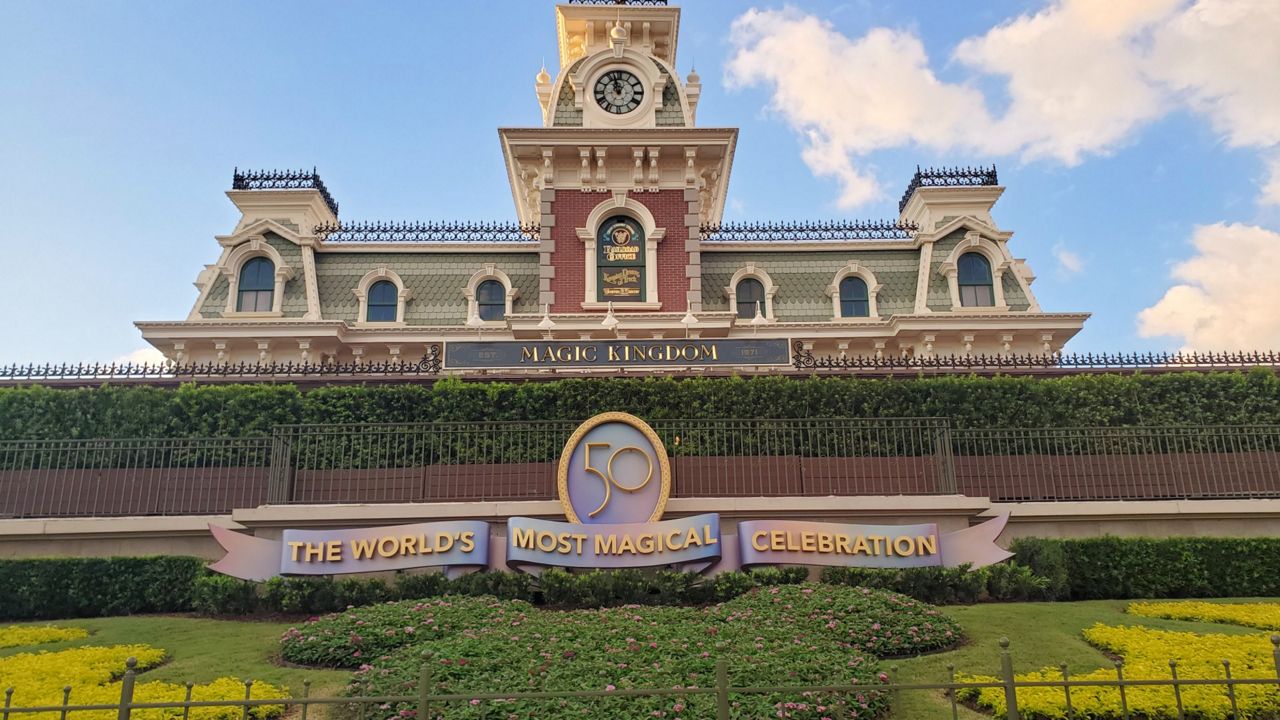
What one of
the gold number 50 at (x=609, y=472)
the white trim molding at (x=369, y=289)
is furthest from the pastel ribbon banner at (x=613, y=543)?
the white trim molding at (x=369, y=289)

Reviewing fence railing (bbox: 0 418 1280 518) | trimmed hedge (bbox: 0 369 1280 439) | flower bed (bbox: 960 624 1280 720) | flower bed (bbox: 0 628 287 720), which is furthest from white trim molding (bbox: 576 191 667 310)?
flower bed (bbox: 960 624 1280 720)

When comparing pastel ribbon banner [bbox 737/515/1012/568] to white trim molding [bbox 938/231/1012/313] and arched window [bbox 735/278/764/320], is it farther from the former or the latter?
white trim molding [bbox 938/231/1012/313]

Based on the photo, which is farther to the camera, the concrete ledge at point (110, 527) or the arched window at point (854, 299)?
the arched window at point (854, 299)

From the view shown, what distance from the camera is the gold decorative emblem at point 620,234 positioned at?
24344mm

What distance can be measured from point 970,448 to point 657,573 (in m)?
6.25

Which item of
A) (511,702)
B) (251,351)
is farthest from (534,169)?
(511,702)

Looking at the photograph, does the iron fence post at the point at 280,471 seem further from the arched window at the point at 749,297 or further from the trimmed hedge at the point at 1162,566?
the arched window at the point at 749,297

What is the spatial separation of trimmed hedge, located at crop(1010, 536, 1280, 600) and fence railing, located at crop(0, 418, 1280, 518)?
132 centimetres

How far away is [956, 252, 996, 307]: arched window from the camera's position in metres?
25.3

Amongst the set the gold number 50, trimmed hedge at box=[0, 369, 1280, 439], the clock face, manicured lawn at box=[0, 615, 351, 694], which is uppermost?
the clock face

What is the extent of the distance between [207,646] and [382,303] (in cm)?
1644

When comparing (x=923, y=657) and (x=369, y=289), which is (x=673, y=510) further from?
(x=369, y=289)

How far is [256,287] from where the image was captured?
81.3ft

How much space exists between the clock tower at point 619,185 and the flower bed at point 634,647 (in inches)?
534
